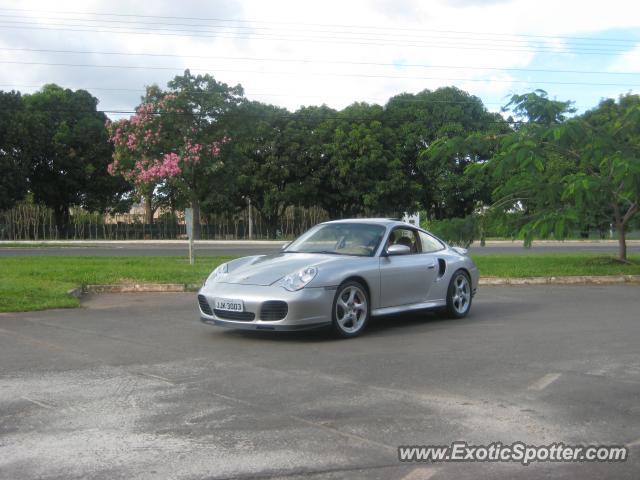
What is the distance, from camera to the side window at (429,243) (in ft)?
33.1

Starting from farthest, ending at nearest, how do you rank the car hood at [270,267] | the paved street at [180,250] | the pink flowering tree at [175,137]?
the pink flowering tree at [175,137] < the paved street at [180,250] < the car hood at [270,267]

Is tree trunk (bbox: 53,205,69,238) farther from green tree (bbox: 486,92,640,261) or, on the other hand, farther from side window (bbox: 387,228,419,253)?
side window (bbox: 387,228,419,253)

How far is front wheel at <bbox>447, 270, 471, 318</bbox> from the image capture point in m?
10.2

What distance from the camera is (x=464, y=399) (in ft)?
18.5

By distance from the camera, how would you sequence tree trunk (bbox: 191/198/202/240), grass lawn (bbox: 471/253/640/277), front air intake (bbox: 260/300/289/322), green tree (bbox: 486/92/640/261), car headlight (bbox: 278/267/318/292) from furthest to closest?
1. tree trunk (bbox: 191/198/202/240)
2. green tree (bbox: 486/92/640/261)
3. grass lawn (bbox: 471/253/640/277)
4. car headlight (bbox: 278/267/318/292)
5. front air intake (bbox: 260/300/289/322)

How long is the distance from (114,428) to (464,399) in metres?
2.56

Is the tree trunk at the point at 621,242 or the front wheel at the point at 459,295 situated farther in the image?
the tree trunk at the point at 621,242

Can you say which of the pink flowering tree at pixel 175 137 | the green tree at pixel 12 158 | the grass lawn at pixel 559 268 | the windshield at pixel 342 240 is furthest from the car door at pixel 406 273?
the green tree at pixel 12 158

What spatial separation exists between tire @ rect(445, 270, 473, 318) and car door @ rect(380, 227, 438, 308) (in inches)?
18.6

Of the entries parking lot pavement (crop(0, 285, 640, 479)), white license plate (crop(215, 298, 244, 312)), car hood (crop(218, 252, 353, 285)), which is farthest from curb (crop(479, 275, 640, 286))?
white license plate (crop(215, 298, 244, 312))

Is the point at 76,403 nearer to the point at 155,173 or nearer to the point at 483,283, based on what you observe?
the point at 483,283

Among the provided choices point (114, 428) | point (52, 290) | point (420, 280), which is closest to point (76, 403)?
point (114, 428)

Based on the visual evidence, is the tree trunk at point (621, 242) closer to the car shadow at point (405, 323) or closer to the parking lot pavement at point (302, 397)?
the car shadow at point (405, 323)

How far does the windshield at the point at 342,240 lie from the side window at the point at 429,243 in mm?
782
